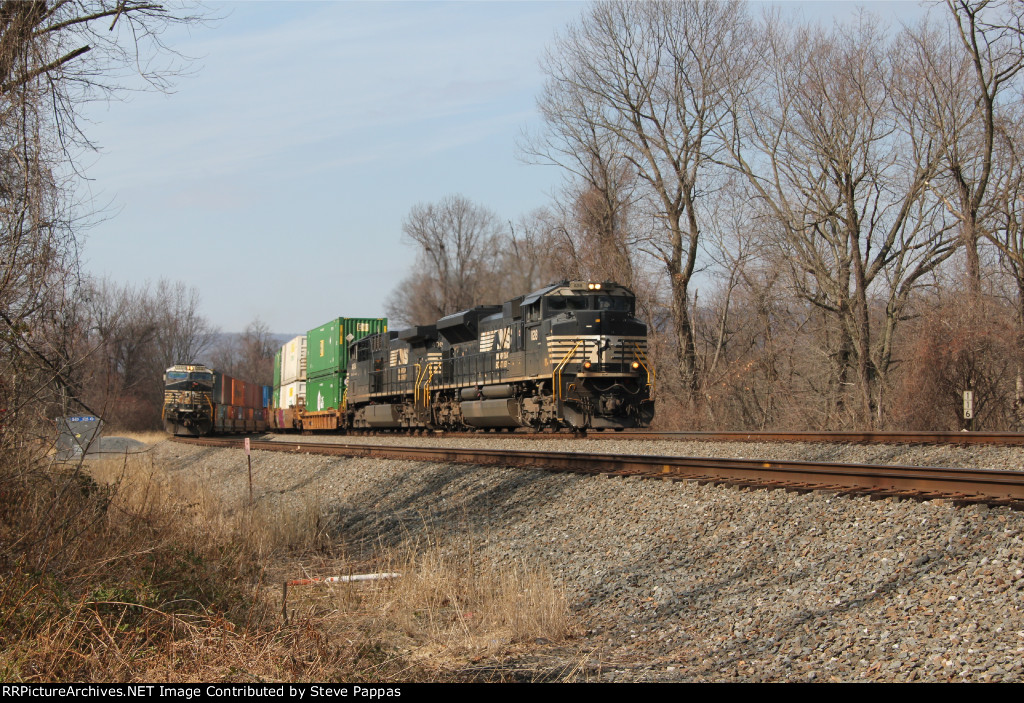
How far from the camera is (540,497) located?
394 inches

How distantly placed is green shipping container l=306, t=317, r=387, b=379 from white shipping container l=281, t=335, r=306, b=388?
135 inches

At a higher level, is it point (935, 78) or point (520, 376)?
point (935, 78)

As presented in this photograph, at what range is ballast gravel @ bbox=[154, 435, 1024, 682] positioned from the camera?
4.87m

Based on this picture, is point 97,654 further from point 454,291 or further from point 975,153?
point 454,291

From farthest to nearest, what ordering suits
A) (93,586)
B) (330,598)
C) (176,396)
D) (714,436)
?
(176,396)
(714,436)
(330,598)
(93,586)

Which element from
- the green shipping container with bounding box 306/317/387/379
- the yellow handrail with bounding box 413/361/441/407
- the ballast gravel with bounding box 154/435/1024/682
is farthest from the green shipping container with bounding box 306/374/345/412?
the ballast gravel with bounding box 154/435/1024/682

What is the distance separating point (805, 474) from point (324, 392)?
28376mm

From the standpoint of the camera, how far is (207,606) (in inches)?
249

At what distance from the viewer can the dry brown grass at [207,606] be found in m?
4.93

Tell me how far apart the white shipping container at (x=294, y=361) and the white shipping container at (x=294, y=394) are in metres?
0.23

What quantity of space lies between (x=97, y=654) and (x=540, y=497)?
5832 mm

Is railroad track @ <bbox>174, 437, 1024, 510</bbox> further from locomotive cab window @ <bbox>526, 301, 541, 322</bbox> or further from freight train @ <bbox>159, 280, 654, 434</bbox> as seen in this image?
locomotive cab window @ <bbox>526, 301, 541, 322</bbox>

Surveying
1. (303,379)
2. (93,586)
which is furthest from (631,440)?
(303,379)

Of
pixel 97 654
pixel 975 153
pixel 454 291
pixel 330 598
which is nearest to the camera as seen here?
pixel 97 654
